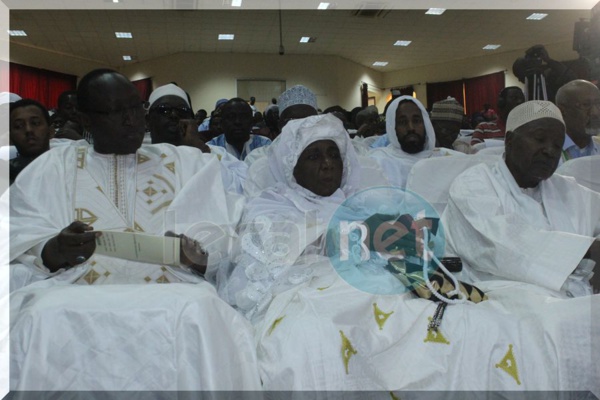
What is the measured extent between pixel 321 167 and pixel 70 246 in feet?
3.97

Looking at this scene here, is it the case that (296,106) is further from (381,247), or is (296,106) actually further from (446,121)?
(381,247)

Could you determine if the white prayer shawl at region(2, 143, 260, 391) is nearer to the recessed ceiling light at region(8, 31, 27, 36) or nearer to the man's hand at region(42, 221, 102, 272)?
the man's hand at region(42, 221, 102, 272)

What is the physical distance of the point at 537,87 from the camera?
464 cm

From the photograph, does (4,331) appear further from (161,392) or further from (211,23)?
(211,23)

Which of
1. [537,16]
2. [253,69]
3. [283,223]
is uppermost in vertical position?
[537,16]

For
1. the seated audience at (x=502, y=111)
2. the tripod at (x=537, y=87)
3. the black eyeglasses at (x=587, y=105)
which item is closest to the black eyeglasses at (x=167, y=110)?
the seated audience at (x=502, y=111)

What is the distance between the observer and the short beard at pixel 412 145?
3826 millimetres

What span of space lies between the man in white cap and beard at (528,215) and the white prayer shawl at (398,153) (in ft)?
3.51

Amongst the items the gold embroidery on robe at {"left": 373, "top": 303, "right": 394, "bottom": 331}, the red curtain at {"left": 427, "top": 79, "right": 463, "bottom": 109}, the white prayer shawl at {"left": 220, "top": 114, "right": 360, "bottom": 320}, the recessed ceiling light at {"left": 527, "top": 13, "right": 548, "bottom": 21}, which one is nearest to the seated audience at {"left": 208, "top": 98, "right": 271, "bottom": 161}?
the white prayer shawl at {"left": 220, "top": 114, "right": 360, "bottom": 320}

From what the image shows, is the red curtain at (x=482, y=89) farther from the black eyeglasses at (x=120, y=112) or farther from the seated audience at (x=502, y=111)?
the black eyeglasses at (x=120, y=112)

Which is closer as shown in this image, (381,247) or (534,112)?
(381,247)

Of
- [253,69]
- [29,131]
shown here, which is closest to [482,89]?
[253,69]

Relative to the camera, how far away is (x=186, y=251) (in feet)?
7.05

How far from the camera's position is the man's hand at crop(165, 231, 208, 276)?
2.13 metres
